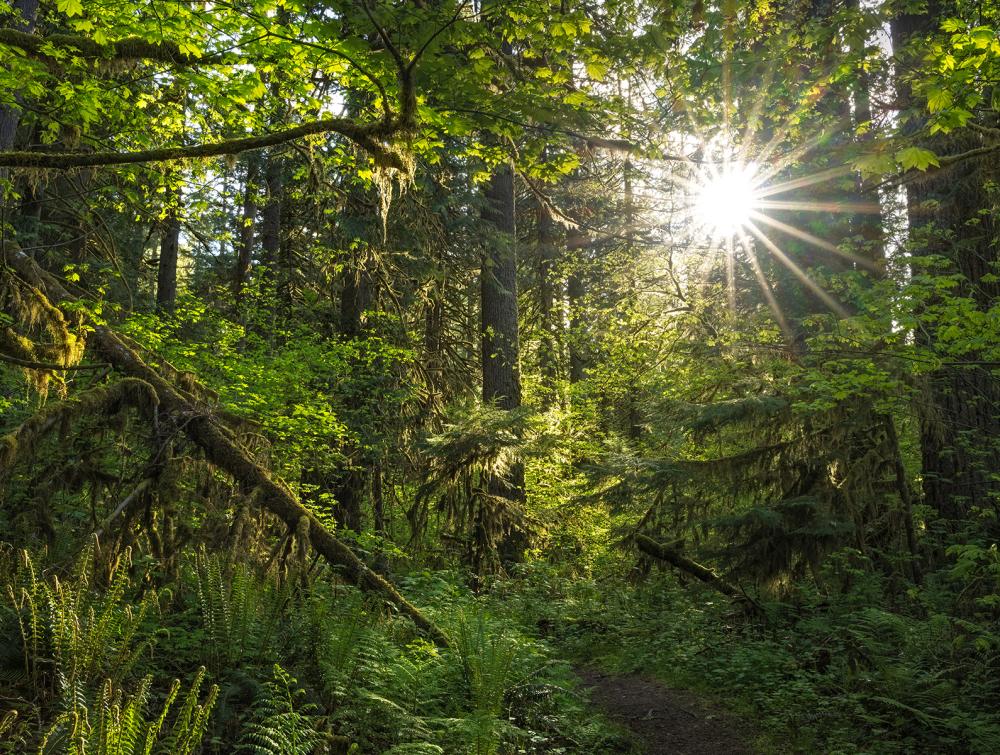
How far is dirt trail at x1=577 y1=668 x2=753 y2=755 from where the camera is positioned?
6340mm

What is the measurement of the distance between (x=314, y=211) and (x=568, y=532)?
8414 mm

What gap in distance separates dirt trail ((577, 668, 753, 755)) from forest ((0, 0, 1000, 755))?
0.18 feet

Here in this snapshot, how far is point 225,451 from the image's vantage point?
246 inches

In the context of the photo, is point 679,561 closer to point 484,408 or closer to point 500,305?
point 484,408

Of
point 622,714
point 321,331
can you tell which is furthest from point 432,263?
point 622,714

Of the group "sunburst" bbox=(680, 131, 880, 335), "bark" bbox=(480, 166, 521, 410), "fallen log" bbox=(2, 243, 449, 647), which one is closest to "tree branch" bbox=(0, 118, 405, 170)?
"fallen log" bbox=(2, 243, 449, 647)

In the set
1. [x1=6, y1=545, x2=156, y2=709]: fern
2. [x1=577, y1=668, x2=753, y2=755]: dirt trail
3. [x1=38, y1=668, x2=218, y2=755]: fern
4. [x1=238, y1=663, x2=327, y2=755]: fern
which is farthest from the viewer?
[x1=577, y1=668, x2=753, y2=755]: dirt trail

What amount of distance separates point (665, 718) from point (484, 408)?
17.5 ft

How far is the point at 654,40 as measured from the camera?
6.17 m

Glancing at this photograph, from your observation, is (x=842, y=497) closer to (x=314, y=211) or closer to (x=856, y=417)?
(x=856, y=417)

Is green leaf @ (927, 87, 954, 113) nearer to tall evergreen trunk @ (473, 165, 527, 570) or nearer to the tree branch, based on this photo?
the tree branch

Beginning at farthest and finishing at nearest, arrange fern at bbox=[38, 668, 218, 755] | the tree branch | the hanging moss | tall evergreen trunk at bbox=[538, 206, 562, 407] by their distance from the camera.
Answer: tall evergreen trunk at bbox=[538, 206, 562, 407] → the hanging moss → the tree branch → fern at bbox=[38, 668, 218, 755]

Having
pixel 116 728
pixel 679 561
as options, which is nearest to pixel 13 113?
pixel 116 728

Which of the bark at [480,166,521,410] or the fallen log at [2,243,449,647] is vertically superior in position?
the bark at [480,166,521,410]
